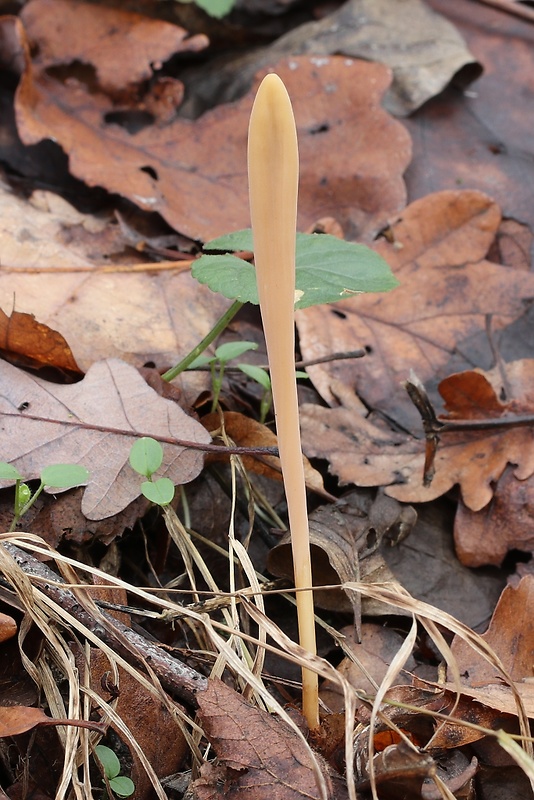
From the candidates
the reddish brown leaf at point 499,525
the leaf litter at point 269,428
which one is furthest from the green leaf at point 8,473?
the reddish brown leaf at point 499,525

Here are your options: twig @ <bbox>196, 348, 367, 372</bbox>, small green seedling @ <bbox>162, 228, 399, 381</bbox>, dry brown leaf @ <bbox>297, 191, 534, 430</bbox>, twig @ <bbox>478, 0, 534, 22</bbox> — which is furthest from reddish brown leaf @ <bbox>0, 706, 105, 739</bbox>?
twig @ <bbox>478, 0, 534, 22</bbox>

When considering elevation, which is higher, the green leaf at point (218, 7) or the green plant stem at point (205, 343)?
the green leaf at point (218, 7)

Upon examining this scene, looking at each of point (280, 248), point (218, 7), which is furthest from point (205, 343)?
point (218, 7)

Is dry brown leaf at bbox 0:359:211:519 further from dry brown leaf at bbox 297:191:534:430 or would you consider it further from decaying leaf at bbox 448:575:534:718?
decaying leaf at bbox 448:575:534:718

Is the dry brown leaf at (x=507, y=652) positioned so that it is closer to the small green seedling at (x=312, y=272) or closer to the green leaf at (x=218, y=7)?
the small green seedling at (x=312, y=272)

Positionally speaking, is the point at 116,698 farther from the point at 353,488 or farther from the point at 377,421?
the point at 377,421

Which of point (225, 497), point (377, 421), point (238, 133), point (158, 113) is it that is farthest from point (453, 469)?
point (158, 113)
